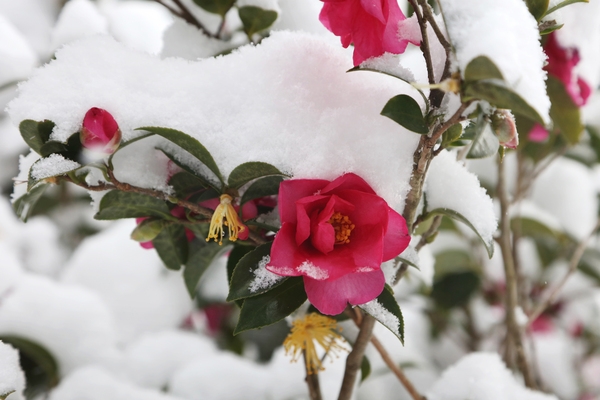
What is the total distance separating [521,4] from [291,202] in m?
0.26

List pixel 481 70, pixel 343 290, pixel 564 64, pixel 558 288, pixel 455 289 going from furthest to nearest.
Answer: pixel 455 289 → pixel 558 288 → pixel 564 64 → pixel 343 290 → pixel 481 70

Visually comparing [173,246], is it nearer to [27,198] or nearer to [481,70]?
[27,198]

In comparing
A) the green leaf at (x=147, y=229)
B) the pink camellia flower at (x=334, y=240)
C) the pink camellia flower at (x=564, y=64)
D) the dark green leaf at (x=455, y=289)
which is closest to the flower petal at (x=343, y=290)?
the pink camellia flower at (x=334, y=240)

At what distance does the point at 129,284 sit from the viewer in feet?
4.63

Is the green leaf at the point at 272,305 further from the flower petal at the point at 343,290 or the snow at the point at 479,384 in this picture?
the snow at the point at 479,384

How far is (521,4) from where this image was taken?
1.48 feet

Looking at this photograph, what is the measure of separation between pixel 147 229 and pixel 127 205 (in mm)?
35

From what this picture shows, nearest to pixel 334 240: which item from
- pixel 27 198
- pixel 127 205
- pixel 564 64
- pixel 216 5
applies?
pixel 127 205

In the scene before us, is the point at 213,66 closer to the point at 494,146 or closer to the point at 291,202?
the point at 291,202

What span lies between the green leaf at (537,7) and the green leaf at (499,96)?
17 centimetres

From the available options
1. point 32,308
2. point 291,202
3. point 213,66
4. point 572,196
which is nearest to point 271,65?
point 213,66

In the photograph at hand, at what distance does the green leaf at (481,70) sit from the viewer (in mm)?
369

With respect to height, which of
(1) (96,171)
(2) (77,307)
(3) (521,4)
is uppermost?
(3) (521,4)

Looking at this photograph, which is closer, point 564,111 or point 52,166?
point 52,166
